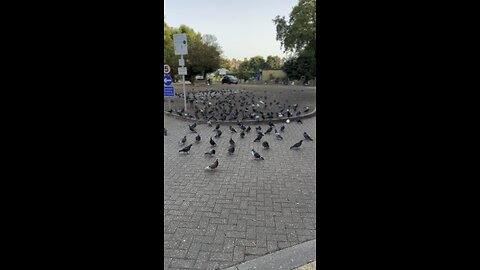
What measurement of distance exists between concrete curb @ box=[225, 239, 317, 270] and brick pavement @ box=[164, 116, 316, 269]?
0.10m

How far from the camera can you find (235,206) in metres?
4.27

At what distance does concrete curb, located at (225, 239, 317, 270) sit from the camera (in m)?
2.86

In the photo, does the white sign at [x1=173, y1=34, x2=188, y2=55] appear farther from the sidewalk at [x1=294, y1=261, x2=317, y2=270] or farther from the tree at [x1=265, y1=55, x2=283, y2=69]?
the tree at [x1=265, y1=55, x2=283, y2=69]

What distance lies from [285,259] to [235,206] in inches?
56.2

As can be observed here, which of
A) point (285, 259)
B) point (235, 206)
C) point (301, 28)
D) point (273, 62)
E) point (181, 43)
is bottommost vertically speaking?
point (285, 259)

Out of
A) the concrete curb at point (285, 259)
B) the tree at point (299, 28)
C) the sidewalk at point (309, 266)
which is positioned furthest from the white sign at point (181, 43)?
the tree at point (299, 28)

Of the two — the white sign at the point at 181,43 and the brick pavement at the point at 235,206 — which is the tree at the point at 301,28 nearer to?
the white sign at the point at 181,43

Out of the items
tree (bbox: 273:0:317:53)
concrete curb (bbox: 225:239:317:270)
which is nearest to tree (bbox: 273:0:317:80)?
tree (bbox: 273:0:317:53)

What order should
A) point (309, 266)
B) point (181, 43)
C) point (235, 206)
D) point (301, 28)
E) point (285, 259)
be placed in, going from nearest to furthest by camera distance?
point (309, 266) < point (285, 259) < point (235, 206) < point (181, 43) < point (301, 28)

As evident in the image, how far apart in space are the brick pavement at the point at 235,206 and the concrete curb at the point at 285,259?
0.10m

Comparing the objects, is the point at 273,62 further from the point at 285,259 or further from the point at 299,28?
the point at 285,259

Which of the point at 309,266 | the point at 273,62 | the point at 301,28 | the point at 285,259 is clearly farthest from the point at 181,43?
the point at 273,62
